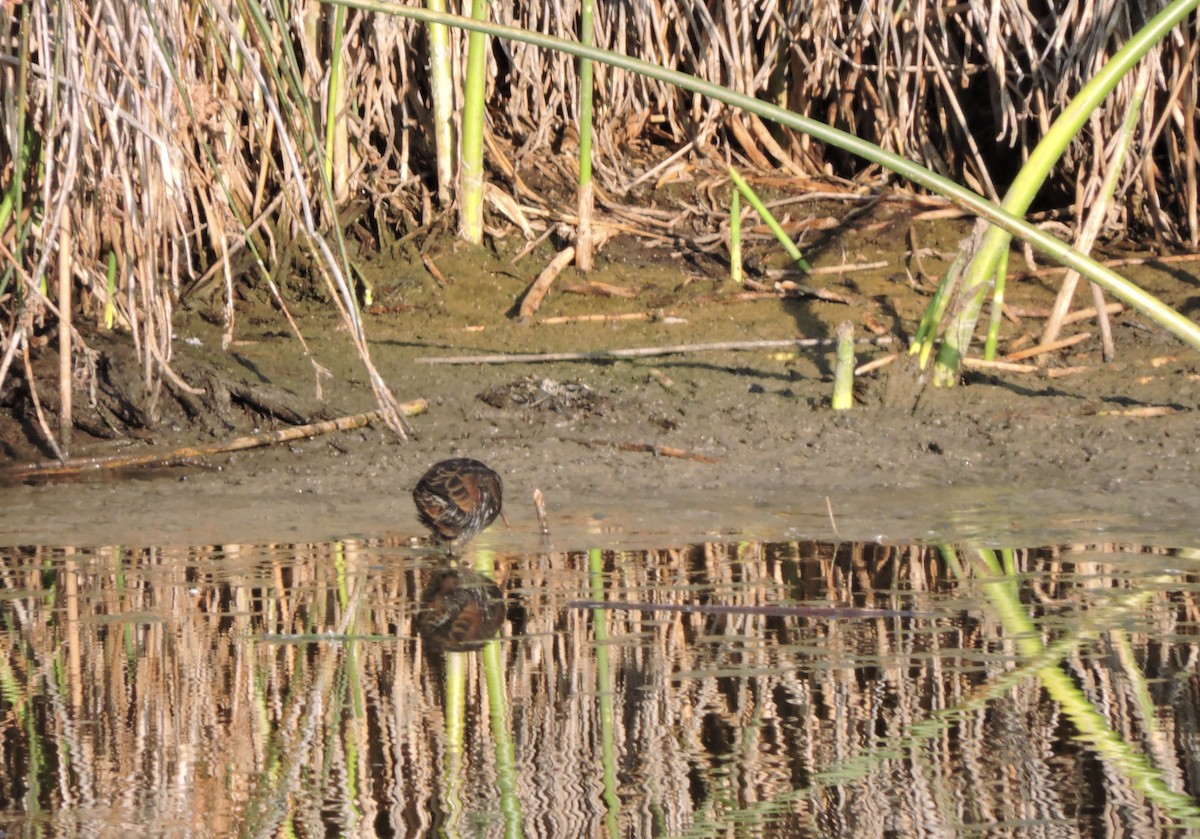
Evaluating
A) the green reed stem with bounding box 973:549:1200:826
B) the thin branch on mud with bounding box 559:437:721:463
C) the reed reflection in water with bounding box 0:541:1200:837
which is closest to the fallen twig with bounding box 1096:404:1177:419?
the thin branch on mud with bounding box 559:437:721:463

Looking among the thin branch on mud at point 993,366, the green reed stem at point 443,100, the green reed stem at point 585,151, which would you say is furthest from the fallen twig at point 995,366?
the green reed stem at point 443,100

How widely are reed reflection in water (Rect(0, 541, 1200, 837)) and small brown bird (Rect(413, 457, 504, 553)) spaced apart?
141 mm

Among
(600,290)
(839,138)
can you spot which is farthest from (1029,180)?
(839,138)

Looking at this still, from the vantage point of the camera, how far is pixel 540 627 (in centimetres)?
363

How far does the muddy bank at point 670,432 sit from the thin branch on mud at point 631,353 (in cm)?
4

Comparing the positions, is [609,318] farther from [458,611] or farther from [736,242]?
[458,611]

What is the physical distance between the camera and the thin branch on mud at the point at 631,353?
675 cm

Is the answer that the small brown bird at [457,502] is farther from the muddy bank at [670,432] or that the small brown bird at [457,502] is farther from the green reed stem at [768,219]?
the green reed stem at [768,219]

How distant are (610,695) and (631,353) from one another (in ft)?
12.4

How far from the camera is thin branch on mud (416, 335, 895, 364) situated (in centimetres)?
675

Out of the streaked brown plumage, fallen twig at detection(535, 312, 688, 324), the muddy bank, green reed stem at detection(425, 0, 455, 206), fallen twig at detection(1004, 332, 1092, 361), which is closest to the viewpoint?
the streaked brown plumage

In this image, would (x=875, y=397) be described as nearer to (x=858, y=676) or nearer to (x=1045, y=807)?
(x=858, y=676)

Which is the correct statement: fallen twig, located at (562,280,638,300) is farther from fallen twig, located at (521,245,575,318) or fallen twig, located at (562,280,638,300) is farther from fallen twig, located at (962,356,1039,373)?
fallen twig, located at (962,356,1039,373)

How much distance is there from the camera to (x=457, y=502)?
14.8 feet
